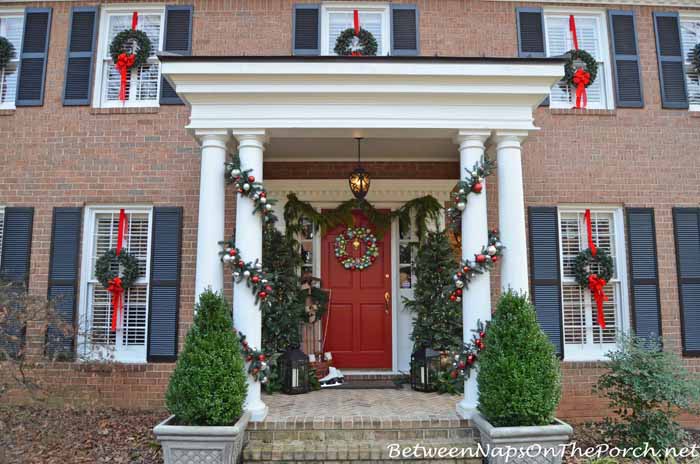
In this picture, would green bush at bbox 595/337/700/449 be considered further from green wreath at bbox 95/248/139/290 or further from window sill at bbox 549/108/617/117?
green wreath at bbox 95/248/139/290

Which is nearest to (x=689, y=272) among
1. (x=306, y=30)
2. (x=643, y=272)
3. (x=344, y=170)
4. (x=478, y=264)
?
(x=643, y=272)

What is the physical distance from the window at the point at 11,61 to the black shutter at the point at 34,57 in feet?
0.49

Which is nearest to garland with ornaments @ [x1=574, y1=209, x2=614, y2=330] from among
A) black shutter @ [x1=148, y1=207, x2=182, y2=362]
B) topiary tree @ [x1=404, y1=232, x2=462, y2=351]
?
topiary tree @ [x1=404, y1=232, x2=462, y2=351]

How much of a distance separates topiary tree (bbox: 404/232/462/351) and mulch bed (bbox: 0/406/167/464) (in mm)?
3247

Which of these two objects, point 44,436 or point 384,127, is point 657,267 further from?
point 44,436

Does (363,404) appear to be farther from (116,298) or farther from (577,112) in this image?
(577,112)

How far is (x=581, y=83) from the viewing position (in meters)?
6.43

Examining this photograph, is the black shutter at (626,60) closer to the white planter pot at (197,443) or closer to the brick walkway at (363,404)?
the brick walkway at (363,404)

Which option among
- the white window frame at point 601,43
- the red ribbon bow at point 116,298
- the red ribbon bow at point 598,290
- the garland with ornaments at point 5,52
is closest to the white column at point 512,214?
the red ribbon bow at point 598,290

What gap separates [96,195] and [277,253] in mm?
2436

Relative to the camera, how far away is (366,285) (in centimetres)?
669

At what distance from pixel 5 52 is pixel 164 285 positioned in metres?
3.88

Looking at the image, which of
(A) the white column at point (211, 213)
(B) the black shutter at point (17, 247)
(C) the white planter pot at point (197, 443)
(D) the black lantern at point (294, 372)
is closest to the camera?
(C) the white planter pot at point (197, 443)

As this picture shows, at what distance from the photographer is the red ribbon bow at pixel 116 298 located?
19.5ft
